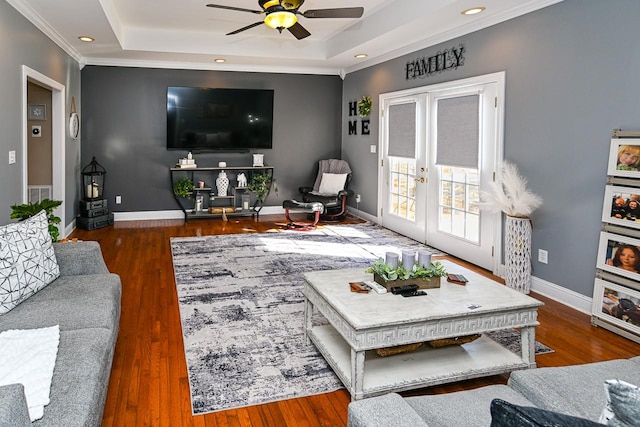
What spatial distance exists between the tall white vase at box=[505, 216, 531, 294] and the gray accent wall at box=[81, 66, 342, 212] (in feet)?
16.1

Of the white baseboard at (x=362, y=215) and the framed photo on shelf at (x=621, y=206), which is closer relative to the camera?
the framed photo on shelf at (x=621, y=206)

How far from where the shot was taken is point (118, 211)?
7.94 metres

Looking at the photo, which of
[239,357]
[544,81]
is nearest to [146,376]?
[239,357]

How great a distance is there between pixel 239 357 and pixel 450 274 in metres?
1.40

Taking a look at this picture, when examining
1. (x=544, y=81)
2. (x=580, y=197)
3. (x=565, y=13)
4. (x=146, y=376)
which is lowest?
(x=146, y=376)

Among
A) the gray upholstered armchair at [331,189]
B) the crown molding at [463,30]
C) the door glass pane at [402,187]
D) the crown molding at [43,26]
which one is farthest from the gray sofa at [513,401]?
the gray upholstered armchair at [331,189]

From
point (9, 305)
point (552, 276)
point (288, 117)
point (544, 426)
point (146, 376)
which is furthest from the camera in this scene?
point (288, 117)

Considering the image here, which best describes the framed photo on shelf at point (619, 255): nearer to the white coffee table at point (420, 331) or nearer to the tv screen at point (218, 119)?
the white coffee table at point (420, 331)

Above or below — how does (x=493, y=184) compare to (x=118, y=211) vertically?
above

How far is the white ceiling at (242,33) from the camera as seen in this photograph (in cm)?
470

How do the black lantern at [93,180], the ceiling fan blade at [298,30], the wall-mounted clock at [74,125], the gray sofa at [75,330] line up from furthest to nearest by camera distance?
the black lantern at [93,180] < the wall-mounted clock at [74,125] < the ceiling fan blade at [298,30] < the gray sofa at [75,330]

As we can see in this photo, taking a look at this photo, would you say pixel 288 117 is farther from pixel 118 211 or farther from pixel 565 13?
pixel 565 13

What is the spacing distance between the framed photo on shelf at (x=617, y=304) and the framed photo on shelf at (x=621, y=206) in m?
0.44

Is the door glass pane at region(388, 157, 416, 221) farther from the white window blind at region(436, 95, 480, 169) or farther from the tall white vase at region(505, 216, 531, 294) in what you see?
the tall white vase at region(505, 216, 531, 294)
